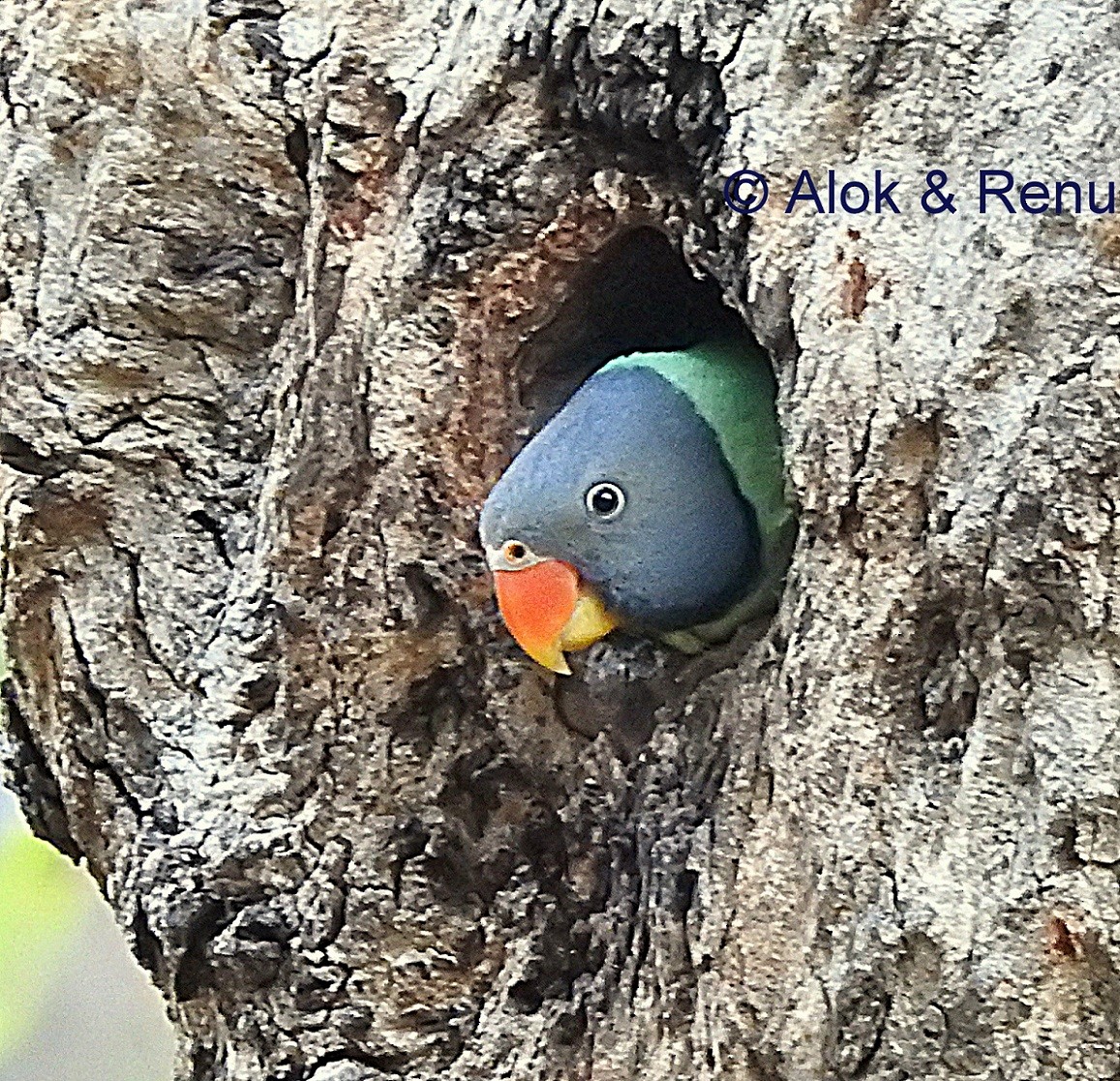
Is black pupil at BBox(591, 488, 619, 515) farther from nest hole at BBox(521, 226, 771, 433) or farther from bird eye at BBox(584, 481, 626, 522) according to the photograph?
nest hole at BBox(521, 226, 771, 433)

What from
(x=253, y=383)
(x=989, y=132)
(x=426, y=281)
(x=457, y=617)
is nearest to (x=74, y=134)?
(x=253, y=383)

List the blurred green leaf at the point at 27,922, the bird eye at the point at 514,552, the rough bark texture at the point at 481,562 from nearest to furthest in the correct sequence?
the rough bark texture at the point at 481,562 < the bird eye at the point at 514,552 < the blurred green leaf at the point at 27,922

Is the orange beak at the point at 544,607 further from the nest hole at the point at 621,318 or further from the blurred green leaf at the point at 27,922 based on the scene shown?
the blurred green leaf at the point at 27,922

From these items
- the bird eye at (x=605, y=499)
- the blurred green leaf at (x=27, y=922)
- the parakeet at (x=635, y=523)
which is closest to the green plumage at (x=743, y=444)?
the parakeet at (x=635, y=523)

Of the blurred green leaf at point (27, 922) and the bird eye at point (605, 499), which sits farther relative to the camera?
the blurred green leaf at point (27, 922)

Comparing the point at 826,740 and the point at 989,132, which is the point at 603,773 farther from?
the point at 989,132

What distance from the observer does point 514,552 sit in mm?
1095

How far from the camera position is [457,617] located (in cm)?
121

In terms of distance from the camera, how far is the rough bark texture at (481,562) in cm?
82

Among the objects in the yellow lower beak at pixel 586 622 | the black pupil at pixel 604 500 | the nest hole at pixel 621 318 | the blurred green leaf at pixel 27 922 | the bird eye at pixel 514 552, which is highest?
the nest hole at pixel 621 318

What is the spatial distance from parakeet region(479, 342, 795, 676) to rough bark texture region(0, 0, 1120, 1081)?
2.4 inches

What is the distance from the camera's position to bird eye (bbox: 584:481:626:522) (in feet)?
3.60

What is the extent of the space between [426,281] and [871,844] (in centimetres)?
56

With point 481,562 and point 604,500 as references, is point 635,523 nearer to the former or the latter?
point 604,500
